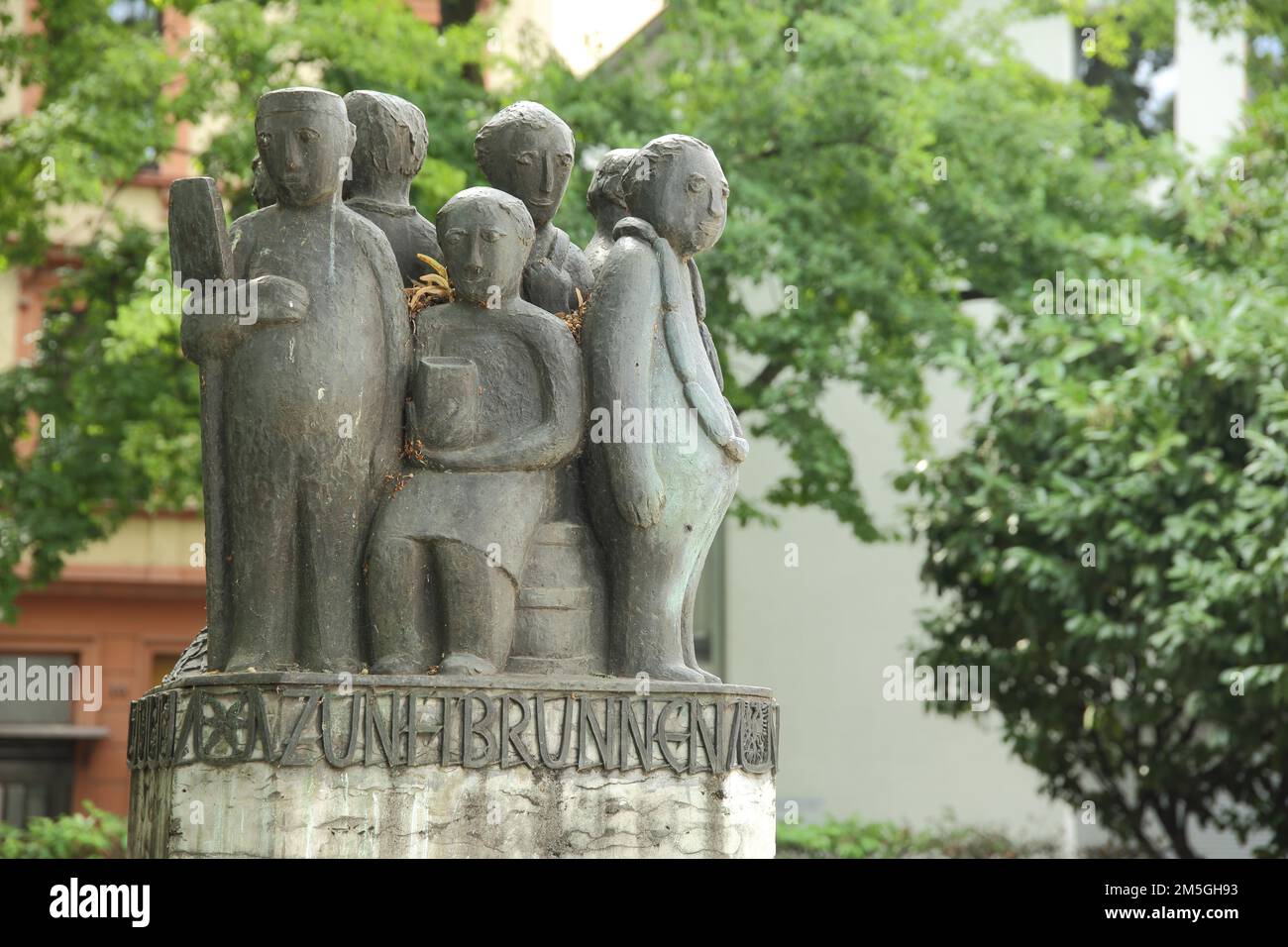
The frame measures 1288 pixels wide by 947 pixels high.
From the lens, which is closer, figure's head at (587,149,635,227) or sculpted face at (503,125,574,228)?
sculpted face at (503,125,574,228)

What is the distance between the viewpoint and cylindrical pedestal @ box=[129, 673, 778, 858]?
213 inches

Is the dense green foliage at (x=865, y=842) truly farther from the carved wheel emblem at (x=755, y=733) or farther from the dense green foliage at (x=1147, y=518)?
the carved wheel emblem at (x=755, y=733)

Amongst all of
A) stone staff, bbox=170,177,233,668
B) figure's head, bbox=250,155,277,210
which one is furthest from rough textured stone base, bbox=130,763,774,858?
figure's head, bbox=250,155,277,210

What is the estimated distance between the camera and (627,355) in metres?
5.91

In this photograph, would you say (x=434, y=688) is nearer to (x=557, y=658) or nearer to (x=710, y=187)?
(x=557, y=658)

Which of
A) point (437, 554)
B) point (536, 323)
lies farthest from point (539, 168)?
point (437, 554)

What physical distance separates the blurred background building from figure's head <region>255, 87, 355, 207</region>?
49.0 ft

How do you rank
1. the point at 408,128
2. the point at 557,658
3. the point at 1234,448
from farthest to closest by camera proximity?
1. the point at 1234,448
2. the point at 408,128
3. the point at 557,658

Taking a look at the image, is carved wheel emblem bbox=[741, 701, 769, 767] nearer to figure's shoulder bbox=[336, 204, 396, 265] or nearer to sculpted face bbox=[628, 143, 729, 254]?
sculpted face bbox=[628, 143, 729, 254]

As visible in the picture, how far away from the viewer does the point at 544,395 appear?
19.3 feet
